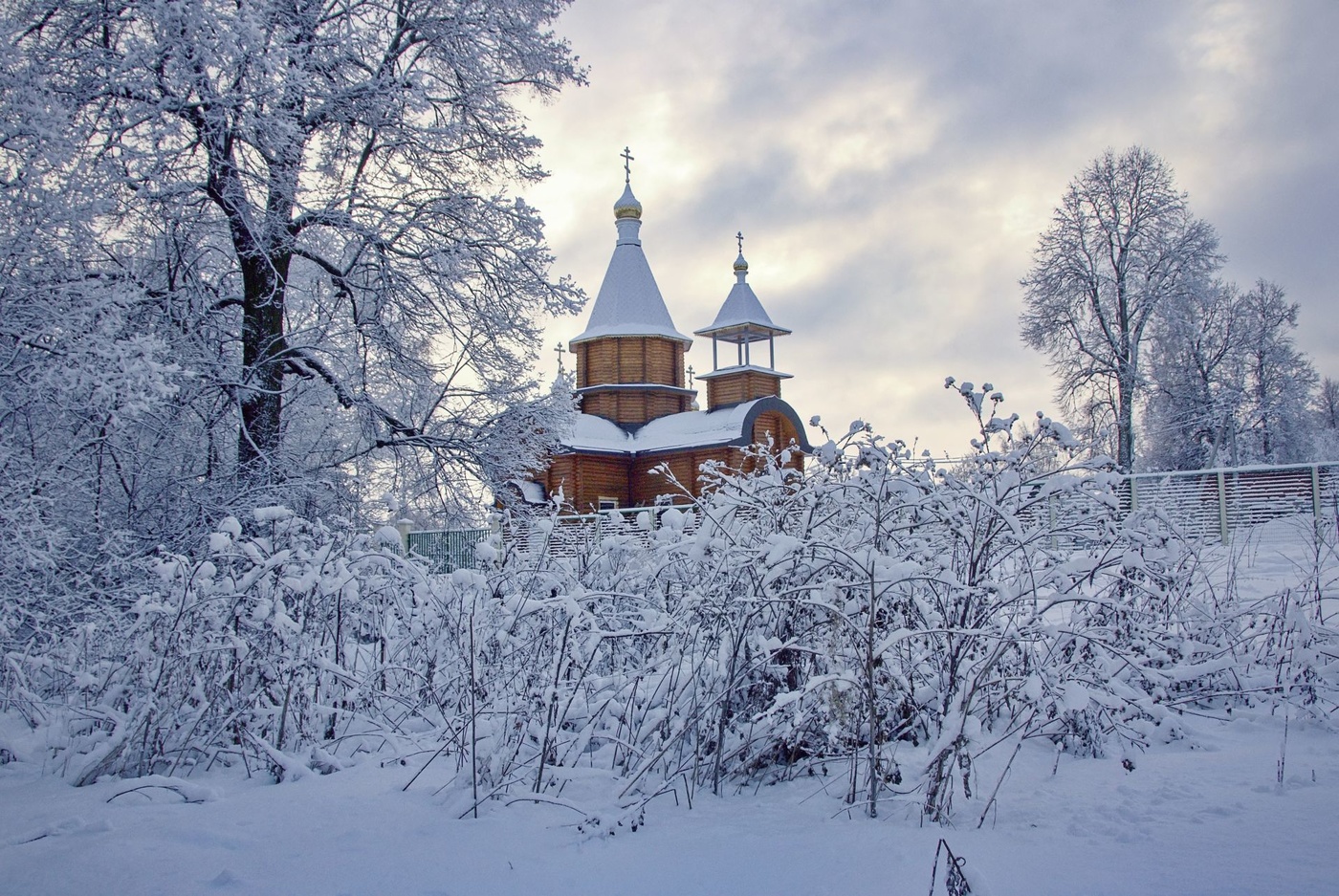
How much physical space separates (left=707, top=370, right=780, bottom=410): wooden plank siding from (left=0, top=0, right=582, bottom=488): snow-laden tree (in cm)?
1611

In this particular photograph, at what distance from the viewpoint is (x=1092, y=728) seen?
157 inches

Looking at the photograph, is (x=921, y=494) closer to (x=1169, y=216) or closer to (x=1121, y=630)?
(x=1121, y=630)

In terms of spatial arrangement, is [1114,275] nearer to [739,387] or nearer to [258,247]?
[739,387]

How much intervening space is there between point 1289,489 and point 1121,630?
1015 centimetres

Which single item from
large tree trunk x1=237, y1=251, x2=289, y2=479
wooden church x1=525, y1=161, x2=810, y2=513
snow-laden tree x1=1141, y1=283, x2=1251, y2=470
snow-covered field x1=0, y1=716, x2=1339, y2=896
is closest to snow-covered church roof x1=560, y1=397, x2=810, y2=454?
wooden church x1=525, y1=161, x2=810, y2=513

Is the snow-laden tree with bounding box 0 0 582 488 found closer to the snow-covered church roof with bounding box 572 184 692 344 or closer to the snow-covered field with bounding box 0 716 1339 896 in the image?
the snow-covered field with bounding box 0 716 1339 896

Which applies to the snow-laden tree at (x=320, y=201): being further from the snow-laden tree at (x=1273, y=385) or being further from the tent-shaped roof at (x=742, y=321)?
the snow-laden tree at (x=1273, y=385)

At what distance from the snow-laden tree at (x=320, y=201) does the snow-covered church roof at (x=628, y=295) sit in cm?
1584

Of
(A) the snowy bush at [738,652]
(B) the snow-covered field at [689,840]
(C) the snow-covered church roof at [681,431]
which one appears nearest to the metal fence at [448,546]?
(C) the snow-covered church roof at [681,431]

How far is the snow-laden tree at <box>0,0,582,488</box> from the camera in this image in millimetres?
8070

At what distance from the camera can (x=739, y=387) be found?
27016mm

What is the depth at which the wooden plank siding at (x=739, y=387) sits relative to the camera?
26.9 meters

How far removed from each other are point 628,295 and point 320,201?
735 inches

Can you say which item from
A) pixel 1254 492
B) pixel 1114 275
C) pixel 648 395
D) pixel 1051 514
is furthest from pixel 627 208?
pixel 1051 514
